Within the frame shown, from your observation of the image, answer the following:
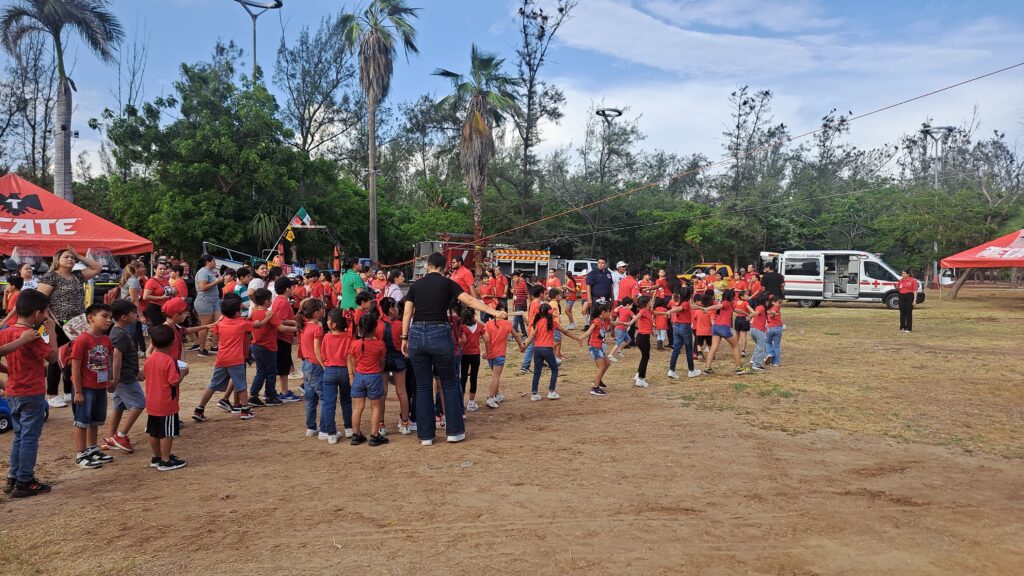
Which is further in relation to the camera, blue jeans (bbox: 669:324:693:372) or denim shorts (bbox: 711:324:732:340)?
denim shorts (bbox: 711:324:732:340)

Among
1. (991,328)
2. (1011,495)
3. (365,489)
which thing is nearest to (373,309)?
(365,489)

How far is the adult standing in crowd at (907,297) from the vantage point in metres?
15.6

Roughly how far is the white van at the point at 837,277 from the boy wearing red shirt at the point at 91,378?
78.9ft

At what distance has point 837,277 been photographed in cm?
2441

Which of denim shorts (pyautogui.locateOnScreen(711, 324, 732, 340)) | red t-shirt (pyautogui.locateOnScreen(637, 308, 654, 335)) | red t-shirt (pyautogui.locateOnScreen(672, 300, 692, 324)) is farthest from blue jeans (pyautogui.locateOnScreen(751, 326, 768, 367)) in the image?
red t-shirt (pyautogui.locateOnScreen(637, 308, 654, 335))

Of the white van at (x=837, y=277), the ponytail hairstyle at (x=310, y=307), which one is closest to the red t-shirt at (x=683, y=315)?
the ponytail hairstyle at (x=310, y=307)

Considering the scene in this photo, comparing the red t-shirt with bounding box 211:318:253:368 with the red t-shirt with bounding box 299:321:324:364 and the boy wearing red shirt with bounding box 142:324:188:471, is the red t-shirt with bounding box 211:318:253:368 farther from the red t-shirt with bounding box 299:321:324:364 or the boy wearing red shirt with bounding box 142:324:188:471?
the boy wearing red shirt with bounding box 142:324:188:471

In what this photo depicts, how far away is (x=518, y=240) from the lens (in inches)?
1407

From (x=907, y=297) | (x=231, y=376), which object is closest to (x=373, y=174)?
(x=907, y=297)

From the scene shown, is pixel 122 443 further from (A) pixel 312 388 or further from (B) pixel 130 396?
(A) pixel 312 388

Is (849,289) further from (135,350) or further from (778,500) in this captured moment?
(135,350)

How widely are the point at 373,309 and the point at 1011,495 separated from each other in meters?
5.68

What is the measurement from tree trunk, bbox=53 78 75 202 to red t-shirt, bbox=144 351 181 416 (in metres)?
18.2

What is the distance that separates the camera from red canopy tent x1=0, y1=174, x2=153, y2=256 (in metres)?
9.41
